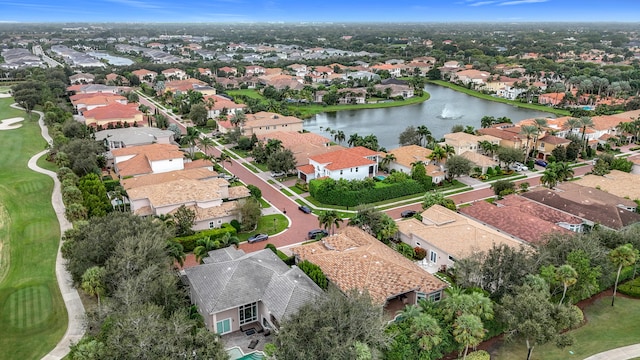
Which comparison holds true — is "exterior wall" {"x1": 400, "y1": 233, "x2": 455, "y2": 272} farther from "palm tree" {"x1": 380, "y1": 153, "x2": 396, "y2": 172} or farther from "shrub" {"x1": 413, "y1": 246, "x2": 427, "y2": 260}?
"palm tree" {"x1": 380, "y1": 153, "x2": 396, "y2": 172}

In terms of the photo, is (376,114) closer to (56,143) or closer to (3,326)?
(56,143)

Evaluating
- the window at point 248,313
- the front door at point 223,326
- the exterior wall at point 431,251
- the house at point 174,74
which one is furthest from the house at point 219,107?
the front door at point 223,326

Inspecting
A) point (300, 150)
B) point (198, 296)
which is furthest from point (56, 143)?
point (198, 296)

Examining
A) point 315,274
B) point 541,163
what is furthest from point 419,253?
point 541,163

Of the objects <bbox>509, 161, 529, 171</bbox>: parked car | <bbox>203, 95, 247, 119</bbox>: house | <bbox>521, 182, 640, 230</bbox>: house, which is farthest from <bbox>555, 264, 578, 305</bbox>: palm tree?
<bbox>203, 95, 247, 119</bbox>: house

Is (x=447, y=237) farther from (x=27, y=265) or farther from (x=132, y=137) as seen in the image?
(x=132, y=137)
